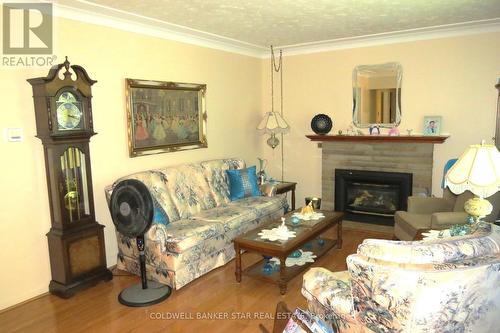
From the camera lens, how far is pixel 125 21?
12.9 feet

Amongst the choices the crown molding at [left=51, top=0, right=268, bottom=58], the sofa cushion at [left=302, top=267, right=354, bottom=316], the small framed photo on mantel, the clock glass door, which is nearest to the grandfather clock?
the clock glass door

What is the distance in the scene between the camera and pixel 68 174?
3385 millimetres

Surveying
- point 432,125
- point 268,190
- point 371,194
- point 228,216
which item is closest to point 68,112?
point 228,216

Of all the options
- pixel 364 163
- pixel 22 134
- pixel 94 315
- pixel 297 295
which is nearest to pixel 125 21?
pixel 22 134

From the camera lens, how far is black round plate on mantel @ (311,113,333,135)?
5.66m

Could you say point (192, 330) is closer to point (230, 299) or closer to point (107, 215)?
point (230, 299)

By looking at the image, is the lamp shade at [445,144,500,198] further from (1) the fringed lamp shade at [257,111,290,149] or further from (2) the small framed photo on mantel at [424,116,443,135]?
(1) the fringed lamp shade at [257,111,290,149]

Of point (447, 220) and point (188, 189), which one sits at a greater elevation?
point (188, 189)

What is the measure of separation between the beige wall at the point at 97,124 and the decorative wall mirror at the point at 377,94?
1.87m

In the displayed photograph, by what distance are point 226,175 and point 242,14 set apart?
210 cm

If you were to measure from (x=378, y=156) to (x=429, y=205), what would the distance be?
1.23 m

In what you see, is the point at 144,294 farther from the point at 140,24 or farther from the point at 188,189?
the point at 140,24

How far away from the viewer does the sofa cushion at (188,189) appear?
422 cm

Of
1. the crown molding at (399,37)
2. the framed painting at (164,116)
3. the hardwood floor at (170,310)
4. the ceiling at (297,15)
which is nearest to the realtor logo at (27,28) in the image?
the ceiling at (297,15)
